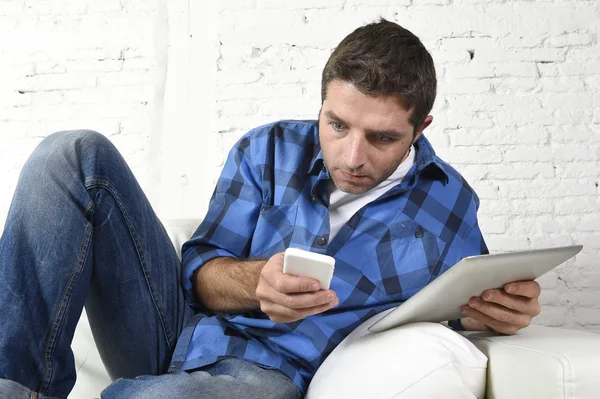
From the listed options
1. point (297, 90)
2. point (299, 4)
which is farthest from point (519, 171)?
point (299, 4)

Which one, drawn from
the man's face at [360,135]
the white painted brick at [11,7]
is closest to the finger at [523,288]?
the man's face at [360,135]

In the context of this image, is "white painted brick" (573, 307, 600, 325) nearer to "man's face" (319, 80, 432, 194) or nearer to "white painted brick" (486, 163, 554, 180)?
"white painted brick" (486, 163, 554, 180)

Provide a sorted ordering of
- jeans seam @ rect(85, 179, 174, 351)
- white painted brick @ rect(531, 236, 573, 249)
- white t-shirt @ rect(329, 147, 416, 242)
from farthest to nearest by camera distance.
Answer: white painted brick @ rect(531, 236, 573, 249) < white t-shirt @ rect(329, 147, 416, 242) < jeans seam @ rect(85, 179, 174, 351)

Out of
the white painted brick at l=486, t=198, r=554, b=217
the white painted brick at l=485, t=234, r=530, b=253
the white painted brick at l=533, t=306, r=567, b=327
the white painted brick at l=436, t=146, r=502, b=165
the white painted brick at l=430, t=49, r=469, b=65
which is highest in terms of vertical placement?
the white painted brick at l=430, t=49, r=469, b=65

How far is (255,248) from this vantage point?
154cm

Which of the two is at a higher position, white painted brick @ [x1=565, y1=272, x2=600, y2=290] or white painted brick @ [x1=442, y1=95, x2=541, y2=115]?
white painted brick @ [x1=442, y1=95, x2=541, y2=115]

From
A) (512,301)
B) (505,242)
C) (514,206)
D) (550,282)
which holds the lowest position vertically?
(550,282)

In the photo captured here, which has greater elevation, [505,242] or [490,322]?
[490,322]

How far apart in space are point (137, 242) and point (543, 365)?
75cm

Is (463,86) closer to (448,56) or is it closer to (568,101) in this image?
(448,56)

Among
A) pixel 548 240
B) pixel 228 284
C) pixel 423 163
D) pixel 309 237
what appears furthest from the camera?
pixel 548 240

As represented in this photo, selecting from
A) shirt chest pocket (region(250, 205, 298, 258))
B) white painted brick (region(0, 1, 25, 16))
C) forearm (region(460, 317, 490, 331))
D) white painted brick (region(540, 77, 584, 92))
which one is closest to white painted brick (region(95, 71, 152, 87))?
white painted brick (region(0, 1, 25, 16))

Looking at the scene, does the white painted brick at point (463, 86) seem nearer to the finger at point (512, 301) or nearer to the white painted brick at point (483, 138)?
the white painted brick at point (483, 138)

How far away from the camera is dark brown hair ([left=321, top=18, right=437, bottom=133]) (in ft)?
4.72
